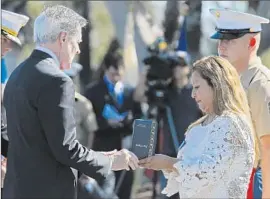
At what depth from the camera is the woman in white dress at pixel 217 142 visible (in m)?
3.41

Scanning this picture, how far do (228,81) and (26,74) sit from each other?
100 cm

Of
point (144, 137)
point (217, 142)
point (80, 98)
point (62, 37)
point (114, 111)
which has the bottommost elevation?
point (114, 111)

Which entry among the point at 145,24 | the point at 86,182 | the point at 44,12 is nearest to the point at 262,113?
the point at 44,12

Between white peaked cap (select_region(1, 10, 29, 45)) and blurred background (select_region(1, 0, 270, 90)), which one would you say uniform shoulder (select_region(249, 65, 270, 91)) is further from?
blurred background (select_region(1, 0, 270, 90))

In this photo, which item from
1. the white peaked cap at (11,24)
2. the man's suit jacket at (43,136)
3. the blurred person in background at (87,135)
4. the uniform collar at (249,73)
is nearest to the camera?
the man's suit jacket at (43,136)

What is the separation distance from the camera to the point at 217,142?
341 cm

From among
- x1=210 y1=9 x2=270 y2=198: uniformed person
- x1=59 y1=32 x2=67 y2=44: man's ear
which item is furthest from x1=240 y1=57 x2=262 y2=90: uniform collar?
x1=59 y1=32 x2=67 y2=44: man's ear

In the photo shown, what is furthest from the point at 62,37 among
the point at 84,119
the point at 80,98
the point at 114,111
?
the point at 114,111

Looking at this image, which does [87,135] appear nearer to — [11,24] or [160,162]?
[11,24]

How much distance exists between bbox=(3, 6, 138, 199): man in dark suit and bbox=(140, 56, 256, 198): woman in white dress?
0.38 meters

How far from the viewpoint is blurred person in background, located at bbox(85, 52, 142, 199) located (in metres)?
6.97

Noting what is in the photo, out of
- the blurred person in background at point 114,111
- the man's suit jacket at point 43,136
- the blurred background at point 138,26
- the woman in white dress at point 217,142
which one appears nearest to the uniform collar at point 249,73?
the woman in white dress at point 217,142

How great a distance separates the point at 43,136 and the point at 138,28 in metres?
4.57

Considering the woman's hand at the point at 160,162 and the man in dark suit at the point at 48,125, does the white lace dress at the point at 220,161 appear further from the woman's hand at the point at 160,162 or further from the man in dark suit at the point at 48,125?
the man in dark suit at the point at 48,125
